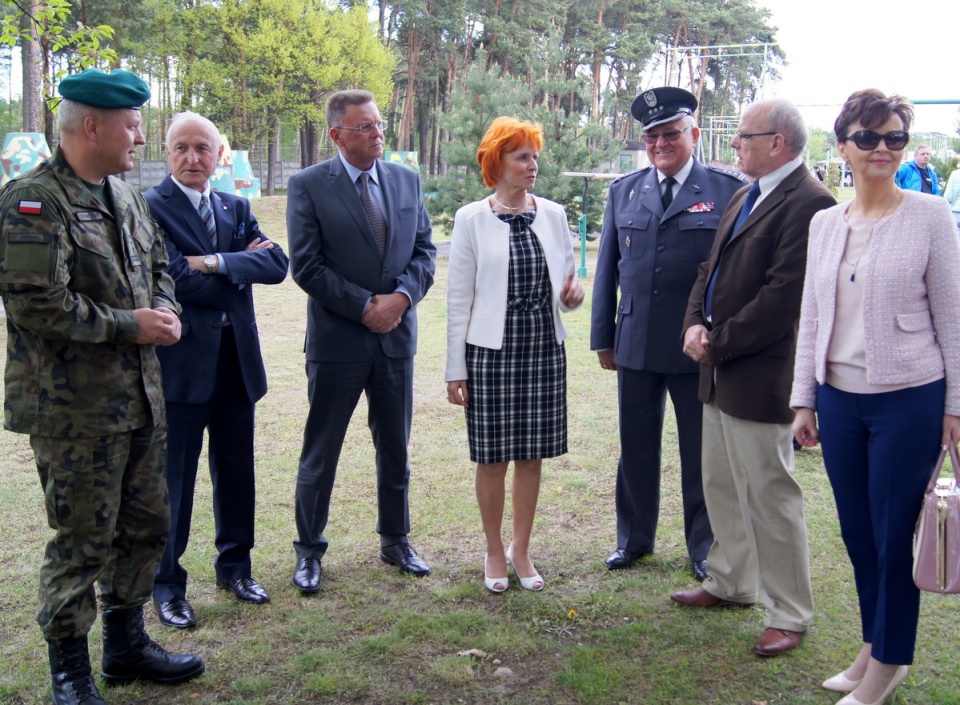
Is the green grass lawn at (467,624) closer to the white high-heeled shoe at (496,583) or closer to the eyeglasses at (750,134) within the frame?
the white high-heeled shoe at (496,583)

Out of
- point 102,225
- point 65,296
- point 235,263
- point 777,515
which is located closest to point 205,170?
point 235,263

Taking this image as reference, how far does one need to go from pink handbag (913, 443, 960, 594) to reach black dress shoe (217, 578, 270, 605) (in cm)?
255

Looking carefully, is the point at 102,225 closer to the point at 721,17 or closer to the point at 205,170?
the point at 205,170

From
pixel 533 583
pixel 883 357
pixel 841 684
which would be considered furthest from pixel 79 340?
pixel 841 684

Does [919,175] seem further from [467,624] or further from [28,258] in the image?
[28,258]

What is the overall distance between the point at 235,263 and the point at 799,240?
2187 millimetres

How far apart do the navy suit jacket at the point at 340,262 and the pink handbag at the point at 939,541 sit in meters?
2.27

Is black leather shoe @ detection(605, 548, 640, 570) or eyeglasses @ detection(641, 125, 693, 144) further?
black leather shoe @ detection(605, 548, 640, 570)

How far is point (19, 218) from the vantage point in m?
2.68

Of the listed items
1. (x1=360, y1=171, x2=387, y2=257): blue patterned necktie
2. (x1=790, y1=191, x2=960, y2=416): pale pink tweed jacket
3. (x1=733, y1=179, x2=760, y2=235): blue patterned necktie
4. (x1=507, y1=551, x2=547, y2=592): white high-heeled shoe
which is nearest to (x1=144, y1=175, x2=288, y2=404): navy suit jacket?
(x1=360, y1=171, x2=387, y2=257): blue patterned necktie

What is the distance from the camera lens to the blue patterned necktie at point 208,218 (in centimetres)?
369

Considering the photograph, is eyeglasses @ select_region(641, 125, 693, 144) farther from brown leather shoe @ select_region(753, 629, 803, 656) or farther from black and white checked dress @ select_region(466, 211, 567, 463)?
brown leather shoe @ select_region(753, 629, 803, 656)

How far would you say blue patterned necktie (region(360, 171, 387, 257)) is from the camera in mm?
4020

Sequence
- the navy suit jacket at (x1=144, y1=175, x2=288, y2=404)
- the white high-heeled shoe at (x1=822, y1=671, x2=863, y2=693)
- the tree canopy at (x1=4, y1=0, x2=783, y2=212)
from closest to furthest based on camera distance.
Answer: the white high-heeled shoe at (x1=822, y1=671, x2=863, y2=693)
the navy suit jacket at (x1=144, y1=175, x2=288, y2=404)
the tree canopy at (x1=4, y1=0, x2=783, y2=212)
